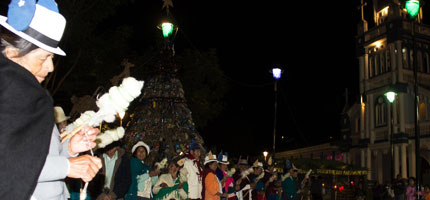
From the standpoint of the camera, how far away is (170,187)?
9461 mm

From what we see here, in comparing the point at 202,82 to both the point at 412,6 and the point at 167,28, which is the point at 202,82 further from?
the point at 412,6

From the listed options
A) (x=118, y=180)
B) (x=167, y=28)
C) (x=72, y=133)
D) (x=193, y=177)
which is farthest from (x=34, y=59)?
(x=167, y=28)

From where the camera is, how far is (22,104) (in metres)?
1.93

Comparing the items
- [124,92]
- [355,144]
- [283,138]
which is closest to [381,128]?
[355,144]

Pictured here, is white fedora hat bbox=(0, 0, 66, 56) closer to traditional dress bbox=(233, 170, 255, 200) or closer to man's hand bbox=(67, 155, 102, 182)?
man's hand bbox=(67, 155, 102, 182)

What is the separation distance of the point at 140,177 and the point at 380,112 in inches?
1362

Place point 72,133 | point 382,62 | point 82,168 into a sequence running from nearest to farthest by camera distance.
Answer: point 82,168, point 72,133, point 382,62

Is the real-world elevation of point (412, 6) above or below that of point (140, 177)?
above

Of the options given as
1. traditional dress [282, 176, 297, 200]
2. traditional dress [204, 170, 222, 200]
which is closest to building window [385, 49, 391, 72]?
traditional dress [282, 176, 297, 200]

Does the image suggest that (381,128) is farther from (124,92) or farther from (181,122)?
(124,92)

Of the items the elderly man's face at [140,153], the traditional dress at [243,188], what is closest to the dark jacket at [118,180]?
the elderly man's face at [140,153]

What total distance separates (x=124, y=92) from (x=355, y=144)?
143 feet

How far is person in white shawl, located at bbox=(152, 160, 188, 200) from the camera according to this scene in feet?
30.6

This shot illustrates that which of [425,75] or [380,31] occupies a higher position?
[380,31]
